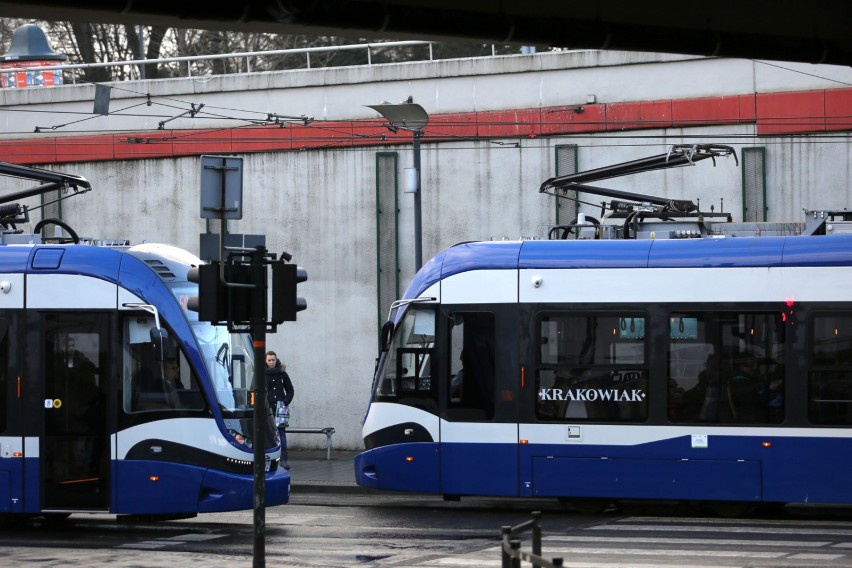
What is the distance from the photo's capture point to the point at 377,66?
24516 millimetres

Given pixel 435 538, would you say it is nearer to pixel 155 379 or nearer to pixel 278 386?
pixel 155 379

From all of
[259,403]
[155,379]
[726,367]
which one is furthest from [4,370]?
[726,367]

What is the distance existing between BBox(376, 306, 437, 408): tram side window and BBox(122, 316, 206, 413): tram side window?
282 cm

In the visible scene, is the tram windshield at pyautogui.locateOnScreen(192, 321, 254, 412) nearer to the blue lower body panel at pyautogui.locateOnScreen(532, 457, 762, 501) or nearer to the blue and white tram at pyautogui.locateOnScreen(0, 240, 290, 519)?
the blue and white tram at pyautogui.locateOnScreen(0, 240, 290, 519)

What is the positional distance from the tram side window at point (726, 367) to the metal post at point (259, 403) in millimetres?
5834

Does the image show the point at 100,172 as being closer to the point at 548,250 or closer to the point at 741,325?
the point at 548,250

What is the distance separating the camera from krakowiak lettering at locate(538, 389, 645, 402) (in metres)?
16.2

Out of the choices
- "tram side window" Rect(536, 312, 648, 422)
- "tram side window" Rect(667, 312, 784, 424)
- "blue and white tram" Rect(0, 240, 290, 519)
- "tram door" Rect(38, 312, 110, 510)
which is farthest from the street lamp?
"tram door" Rect(38, 312, 110, 510)

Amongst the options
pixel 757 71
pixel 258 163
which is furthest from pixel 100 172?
pixel 757 71

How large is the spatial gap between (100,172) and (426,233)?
6.34 metres

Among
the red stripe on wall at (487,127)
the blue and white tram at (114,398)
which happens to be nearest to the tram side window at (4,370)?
the blue and white tram at (114,398)

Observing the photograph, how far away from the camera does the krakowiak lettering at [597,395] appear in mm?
16219

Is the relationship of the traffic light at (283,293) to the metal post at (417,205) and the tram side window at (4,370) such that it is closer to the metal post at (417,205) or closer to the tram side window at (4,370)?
the tram side window at (4,370)

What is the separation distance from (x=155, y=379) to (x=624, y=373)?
5125mm
